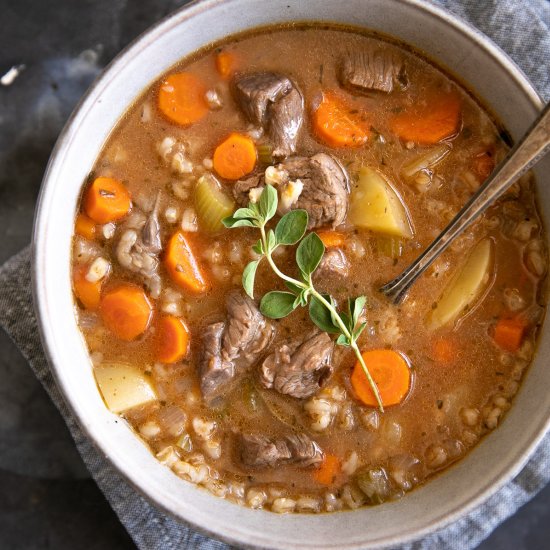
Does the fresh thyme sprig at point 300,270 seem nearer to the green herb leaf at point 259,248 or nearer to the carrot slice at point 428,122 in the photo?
the green herb leaf at point 259,248

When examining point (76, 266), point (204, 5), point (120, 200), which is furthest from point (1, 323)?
point (204, 5)

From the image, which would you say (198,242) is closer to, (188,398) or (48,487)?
(188,398)

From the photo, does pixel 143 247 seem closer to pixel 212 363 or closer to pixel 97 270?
pixel 97 270

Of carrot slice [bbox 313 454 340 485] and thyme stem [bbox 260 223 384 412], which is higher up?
thyme stem [bbox 260 223 384 412]

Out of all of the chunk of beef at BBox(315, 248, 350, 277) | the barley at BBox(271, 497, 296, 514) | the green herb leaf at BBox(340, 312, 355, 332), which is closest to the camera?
the green herb leaf at BBox(340, 312, 355, 332)

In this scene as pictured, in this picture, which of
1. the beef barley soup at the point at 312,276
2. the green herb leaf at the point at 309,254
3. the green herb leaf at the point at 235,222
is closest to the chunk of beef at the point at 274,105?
the beef barley soup at the point at 312,276

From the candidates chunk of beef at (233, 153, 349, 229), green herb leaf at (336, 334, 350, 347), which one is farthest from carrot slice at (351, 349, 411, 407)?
chunk of beef at (233, 153, 349, 229)

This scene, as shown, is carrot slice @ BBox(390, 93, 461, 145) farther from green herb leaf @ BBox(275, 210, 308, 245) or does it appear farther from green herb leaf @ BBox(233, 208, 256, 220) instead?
green herb leaf @ BBox(233, 208, 256, 220)

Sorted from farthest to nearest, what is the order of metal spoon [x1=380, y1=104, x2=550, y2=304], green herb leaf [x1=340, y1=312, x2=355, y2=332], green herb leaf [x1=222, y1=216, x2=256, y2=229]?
green herb leaf [x1=340, y1=312, x2=355, y2=332]
green herb leaf [x1=222, y1=216, x2=256, y2=229]
metal spoon [x1=380, y1=104, x2=550, y2=304]
